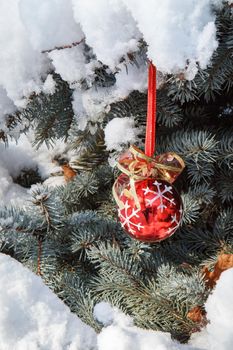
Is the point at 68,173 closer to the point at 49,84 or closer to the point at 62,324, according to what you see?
the point at 49,84

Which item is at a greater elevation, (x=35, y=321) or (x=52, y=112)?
(x=52, y=112)

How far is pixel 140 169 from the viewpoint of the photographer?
87 centimetres

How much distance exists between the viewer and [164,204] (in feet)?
2.81

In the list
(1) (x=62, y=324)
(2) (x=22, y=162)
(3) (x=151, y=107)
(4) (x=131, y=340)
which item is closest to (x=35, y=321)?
(1) (x=62, y=324)

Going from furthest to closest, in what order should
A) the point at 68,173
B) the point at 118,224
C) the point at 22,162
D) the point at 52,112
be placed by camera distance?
the point at 22,162 < the point at 68,173 < the point at 118,224 < the point at 52,112

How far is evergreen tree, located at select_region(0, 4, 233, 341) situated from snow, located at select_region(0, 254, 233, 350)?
0.39ft

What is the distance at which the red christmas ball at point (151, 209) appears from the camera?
853 millimetres

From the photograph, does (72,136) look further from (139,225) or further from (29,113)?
(139,225)

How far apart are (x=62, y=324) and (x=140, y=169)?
286 mm

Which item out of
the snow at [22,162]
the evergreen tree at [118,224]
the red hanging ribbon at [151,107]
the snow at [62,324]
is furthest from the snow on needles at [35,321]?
the snow at [22,162]

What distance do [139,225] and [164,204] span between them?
57 mm

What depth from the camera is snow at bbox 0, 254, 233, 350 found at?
719mm

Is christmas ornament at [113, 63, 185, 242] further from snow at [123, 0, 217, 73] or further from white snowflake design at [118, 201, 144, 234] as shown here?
snow at [123, 0, 217, 73]

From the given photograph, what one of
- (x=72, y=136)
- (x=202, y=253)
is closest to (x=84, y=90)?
(x=72, y=136)
